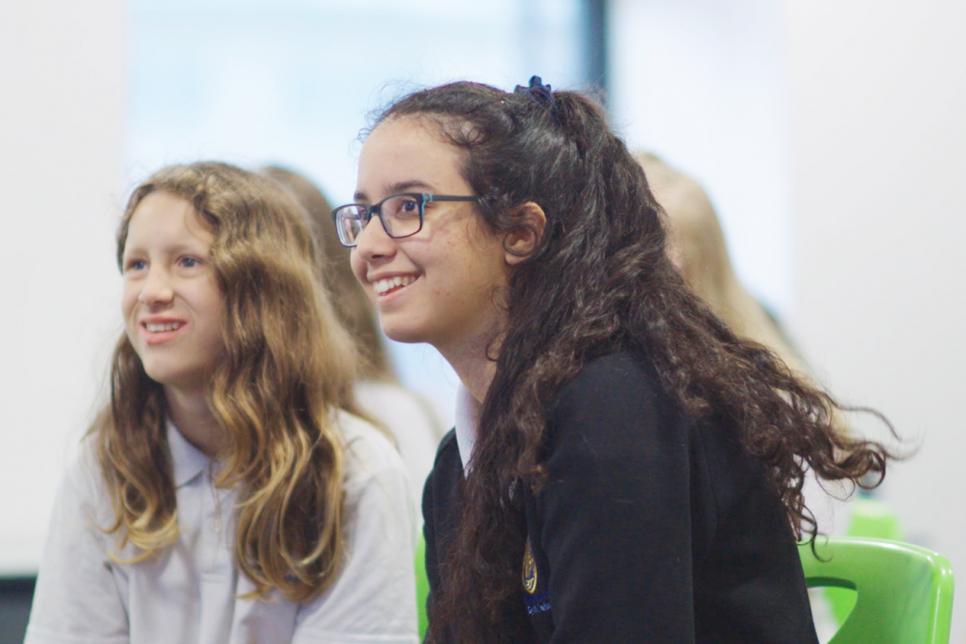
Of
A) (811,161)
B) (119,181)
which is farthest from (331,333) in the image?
(811,161)

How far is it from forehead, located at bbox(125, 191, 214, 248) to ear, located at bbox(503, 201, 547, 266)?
2.18 feet

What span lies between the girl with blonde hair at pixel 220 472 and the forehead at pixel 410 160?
0.53 metres

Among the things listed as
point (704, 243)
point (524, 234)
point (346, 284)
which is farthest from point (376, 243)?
point (346, 284)

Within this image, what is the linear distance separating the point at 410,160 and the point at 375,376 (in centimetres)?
124

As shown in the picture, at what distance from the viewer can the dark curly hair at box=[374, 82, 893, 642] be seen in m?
1.23

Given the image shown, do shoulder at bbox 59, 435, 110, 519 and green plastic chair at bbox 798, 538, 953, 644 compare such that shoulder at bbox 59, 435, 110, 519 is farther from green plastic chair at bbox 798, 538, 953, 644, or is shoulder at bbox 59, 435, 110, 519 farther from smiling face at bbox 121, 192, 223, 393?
green plastic chair at bbox 798, 538, 953, 644

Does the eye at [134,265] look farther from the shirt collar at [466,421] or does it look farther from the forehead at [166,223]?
the shirt collar at [466,421]

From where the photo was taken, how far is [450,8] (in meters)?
4.58

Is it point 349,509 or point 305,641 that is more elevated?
point 349,509

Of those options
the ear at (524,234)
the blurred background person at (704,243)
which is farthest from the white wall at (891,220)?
the ear at (524,234)

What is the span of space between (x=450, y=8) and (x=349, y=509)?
3131mm

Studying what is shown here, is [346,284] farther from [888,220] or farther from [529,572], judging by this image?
[888,220]

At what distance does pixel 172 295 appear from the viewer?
182cm

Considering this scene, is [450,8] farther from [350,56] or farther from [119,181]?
[119,181]
